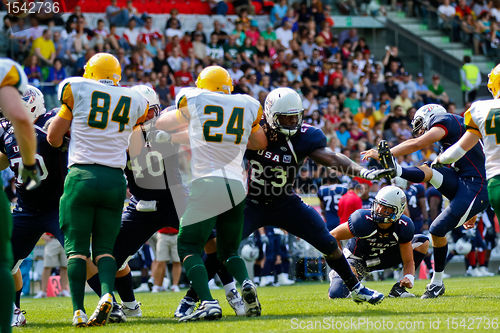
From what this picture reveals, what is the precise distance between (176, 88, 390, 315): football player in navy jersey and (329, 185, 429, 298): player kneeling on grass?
1.58 metres

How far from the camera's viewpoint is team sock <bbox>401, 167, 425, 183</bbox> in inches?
316

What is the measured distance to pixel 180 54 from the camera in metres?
17.5

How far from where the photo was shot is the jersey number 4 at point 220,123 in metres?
6.22

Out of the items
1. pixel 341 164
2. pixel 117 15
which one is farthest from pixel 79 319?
pixel 117 15

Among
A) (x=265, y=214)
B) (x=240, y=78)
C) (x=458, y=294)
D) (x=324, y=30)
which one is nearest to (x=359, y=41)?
(x=324, y=30)

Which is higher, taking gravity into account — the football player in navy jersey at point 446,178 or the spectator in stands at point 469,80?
the football player in navy jersey at point 446,178

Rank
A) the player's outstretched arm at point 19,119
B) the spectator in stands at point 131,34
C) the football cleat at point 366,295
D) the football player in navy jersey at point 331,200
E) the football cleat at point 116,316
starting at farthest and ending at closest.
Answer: the spectator in stands at point 131,34, the football player in navy jersey at point 331,200, the football cleat at point 366,295, the football cleat at point 116,316, the player's outstretched arm at point 19,119

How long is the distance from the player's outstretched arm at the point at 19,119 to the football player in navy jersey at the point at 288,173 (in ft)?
7.75

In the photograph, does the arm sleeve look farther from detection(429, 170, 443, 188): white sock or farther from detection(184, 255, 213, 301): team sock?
detection(184, 255, 213, 301): team sock

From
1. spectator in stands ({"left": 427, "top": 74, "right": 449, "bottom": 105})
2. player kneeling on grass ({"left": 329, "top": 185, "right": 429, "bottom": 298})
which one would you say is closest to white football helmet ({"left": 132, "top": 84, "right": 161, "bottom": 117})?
player kneeling on grass ({"left": 329, "top": 185, "right": 429, "bottom": 298})

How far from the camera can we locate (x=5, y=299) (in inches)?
184

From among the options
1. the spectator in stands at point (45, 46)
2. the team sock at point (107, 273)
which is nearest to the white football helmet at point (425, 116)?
the team sock at point (107, 273)

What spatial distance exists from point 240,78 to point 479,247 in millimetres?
6344

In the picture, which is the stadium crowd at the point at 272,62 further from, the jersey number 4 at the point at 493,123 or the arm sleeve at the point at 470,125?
the jersey number 4 at the point at 493,123
